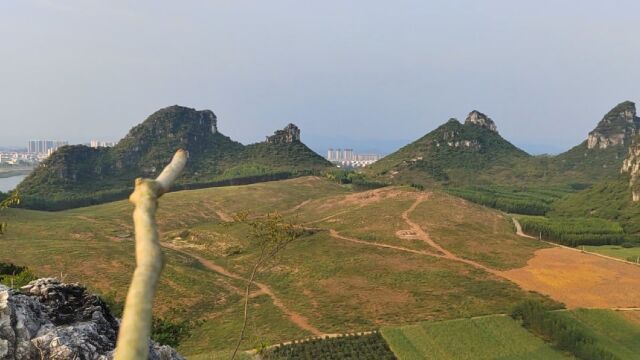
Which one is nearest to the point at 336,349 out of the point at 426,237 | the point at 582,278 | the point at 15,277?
the point at 15,277

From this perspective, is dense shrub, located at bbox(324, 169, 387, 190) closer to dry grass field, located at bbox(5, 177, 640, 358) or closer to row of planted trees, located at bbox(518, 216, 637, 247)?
dry grass field, located at bbox(5, 177, 640, 358)

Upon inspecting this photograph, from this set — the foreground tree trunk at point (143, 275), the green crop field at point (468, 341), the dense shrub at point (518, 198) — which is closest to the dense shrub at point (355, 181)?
the dense shrub at point (518, 198)

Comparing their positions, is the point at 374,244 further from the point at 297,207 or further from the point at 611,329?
the point at 297,207

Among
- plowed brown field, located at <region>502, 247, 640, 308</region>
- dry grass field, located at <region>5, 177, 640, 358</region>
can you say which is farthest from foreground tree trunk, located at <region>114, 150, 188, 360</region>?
plowed brown field, located at <region>502, 247, 640, 308</region>

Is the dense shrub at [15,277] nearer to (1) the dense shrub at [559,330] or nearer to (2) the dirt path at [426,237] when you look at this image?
(1) the dense shrub at [559,330]

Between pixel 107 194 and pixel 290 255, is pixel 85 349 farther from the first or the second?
pixel 107 194

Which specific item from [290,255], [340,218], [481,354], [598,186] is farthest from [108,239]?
[598,186]
